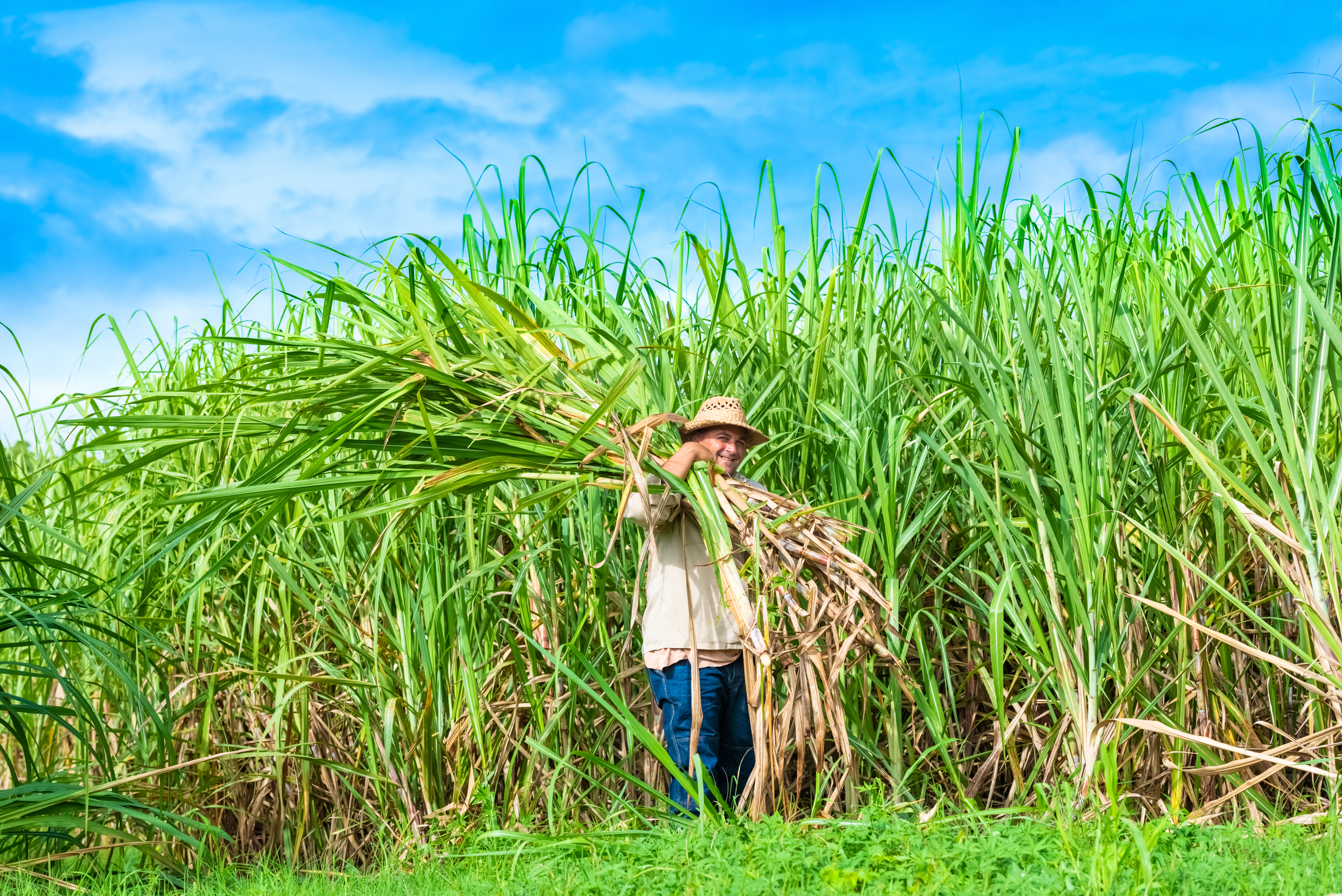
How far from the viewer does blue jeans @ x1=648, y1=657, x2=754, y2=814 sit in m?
3.11

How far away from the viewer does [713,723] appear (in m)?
3.19

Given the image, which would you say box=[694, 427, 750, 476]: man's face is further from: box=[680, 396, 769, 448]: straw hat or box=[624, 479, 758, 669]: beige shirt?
box=[624, 479, 758, 669]: beige shirt

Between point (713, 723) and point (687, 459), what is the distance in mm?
988

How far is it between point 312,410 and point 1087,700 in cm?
212

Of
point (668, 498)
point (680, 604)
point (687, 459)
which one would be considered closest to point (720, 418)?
point (668, 498)

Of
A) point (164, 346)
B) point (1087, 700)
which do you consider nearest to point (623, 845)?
point (1087, 700)

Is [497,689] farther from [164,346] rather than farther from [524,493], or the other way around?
[164,346]

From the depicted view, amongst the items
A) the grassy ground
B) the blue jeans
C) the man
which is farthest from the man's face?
the grassy ground

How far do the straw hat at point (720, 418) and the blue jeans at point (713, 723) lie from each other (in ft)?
2.32

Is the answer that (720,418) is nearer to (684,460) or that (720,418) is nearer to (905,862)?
(684,460)

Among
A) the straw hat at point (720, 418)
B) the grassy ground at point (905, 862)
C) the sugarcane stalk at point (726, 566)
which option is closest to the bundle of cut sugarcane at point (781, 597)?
the sugarcane stalk at point (726, 566)

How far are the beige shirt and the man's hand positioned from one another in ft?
1.27

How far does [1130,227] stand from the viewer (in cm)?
362

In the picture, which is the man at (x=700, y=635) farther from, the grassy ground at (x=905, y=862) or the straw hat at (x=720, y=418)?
the grassy ground at (x=905, y=862)
